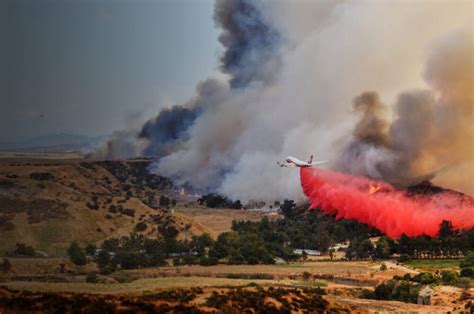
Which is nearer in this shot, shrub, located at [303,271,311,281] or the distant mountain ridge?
shrub, located at [303,271,311,281]

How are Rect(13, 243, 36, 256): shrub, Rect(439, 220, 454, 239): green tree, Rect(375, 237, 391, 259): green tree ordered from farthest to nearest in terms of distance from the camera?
Rect(375, 237, 391, 259): green tree < Rect(439, 220, 454, 239): green tree < Rect(13, 243, 36, 256): shrub

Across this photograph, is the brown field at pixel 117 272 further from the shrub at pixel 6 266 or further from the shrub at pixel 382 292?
the shrub at pixel 382 292

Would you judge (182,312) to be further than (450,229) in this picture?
No

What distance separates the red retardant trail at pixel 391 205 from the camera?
77.8m

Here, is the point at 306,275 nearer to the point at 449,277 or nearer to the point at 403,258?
the point at 449,277

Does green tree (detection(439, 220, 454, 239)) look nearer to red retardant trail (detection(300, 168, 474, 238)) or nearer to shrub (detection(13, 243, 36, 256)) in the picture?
red retardant trail (detection(300, 168, 474, 238))

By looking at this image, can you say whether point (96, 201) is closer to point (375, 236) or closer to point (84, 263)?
point (84, 263)

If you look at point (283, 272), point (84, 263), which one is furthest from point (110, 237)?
point (283, 272)

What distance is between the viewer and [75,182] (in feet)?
379

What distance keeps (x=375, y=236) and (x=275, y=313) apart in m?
63.6

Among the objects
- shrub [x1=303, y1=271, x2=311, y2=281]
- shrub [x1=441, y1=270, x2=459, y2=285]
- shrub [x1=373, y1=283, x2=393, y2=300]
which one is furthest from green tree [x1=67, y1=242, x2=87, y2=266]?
shrub [x1=441, y1=270, x2=459, y2=285]

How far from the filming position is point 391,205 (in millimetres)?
77625

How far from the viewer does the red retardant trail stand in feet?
255

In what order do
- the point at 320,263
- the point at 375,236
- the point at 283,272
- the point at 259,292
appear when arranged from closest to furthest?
the point at 259,292 → the point at 283,272 → the point at 320,263 → the point at 375,236
